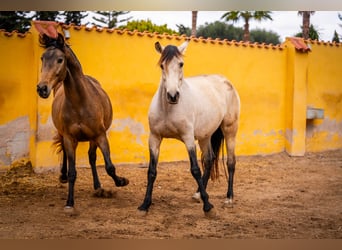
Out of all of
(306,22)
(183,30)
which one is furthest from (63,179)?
(306,22)

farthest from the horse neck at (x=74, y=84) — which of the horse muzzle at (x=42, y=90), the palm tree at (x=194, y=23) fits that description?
the palm tree at (x=194, y=23)

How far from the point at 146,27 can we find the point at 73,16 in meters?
0.97

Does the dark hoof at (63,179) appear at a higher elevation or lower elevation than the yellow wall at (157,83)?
lower

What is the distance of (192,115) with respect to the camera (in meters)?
3.53

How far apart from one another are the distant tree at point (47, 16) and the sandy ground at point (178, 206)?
1451 mm

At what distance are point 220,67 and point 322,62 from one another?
1.19m

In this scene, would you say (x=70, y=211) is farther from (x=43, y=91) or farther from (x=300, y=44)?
(x=300, y=44)

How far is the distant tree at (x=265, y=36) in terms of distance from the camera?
5805mm

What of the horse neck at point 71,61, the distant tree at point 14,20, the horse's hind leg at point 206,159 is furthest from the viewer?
the distant tree at point 14,20

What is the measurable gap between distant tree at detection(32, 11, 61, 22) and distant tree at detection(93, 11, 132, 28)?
360mm

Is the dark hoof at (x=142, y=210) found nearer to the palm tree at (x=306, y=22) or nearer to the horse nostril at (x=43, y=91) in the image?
the horse nostril at (x=43, y=91)

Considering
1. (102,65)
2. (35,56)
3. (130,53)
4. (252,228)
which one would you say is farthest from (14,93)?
(252,228)
